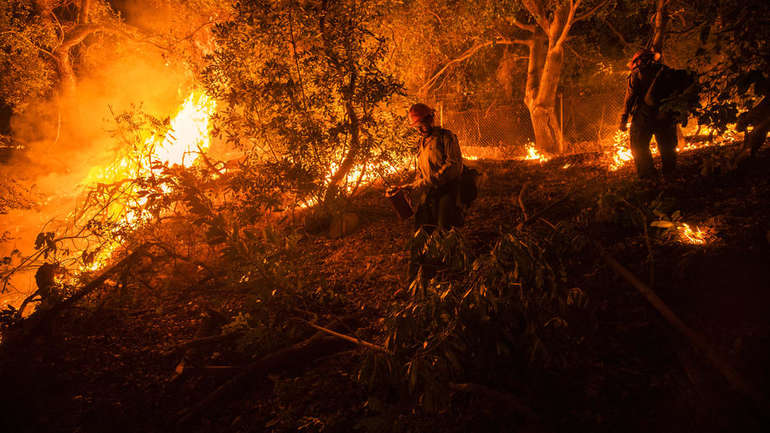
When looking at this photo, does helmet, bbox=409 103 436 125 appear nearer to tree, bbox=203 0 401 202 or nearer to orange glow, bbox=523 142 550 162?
tree, bbox=203 0 401 202

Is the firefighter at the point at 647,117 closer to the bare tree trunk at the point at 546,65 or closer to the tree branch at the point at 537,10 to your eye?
the bare tree trunk at the point at 546,65

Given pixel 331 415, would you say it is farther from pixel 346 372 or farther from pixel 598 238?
pixel 598 238

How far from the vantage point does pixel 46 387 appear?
407 cm

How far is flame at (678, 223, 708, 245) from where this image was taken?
355 cm

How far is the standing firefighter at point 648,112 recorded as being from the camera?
5343mm

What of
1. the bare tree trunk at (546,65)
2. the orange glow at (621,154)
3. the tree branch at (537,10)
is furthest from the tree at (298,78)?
the bare tree trunk at (546,65)

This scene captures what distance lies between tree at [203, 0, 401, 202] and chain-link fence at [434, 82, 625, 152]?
30.1 feet

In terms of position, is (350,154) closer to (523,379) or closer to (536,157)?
(523,379)

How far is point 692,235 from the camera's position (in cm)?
364

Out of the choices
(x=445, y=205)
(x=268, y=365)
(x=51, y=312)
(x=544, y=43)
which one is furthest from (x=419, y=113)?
(x=544, y=43)

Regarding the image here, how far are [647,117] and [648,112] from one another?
0.24 ft

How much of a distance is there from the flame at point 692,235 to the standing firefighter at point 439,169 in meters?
2.15

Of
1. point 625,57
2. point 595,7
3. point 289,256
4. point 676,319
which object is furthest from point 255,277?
point 625,57

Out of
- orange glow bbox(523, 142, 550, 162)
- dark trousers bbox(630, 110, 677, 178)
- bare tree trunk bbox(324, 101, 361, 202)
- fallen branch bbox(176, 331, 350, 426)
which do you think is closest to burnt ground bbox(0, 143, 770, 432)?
Answer: fallen branch bbox(176, 331, 350, 426)
